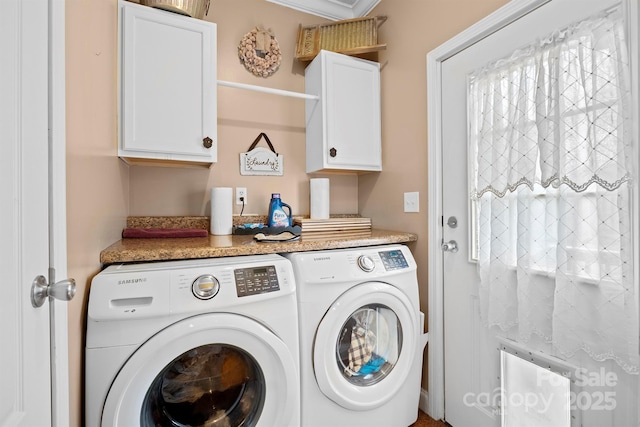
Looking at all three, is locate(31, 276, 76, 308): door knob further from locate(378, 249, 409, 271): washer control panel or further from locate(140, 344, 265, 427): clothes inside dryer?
locate(378, 249, 409, 271): washer control panel

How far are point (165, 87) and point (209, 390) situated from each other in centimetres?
141

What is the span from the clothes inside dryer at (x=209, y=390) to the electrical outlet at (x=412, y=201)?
3.85 ft

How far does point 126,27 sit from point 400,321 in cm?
194

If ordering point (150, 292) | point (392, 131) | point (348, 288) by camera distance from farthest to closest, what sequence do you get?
point (392, 131) < point (348, 288) < point (150, 292)

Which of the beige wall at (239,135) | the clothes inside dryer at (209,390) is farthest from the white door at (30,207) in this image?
the clothes inside dryer at (209,390)

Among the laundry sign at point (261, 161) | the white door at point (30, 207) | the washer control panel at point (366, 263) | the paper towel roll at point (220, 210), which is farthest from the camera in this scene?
the laundry sign at point (261, 161)

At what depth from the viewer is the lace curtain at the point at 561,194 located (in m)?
0.90

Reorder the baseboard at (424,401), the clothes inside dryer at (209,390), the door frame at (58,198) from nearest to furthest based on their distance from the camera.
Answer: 1. the door frame at (58,198)
2. the clothes inside dryer at (209,390)
3. the baseboard at (424,401)

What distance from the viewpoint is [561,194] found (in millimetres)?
1032

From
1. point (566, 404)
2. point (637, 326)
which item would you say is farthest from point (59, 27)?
point (566, 404)

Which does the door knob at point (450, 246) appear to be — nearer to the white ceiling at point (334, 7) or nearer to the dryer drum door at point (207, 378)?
the dryer drum door at point (207, 378)

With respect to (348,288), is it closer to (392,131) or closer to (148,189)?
(392,131)

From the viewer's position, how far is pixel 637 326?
0.86 m

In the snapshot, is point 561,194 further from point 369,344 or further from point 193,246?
point 193,246
